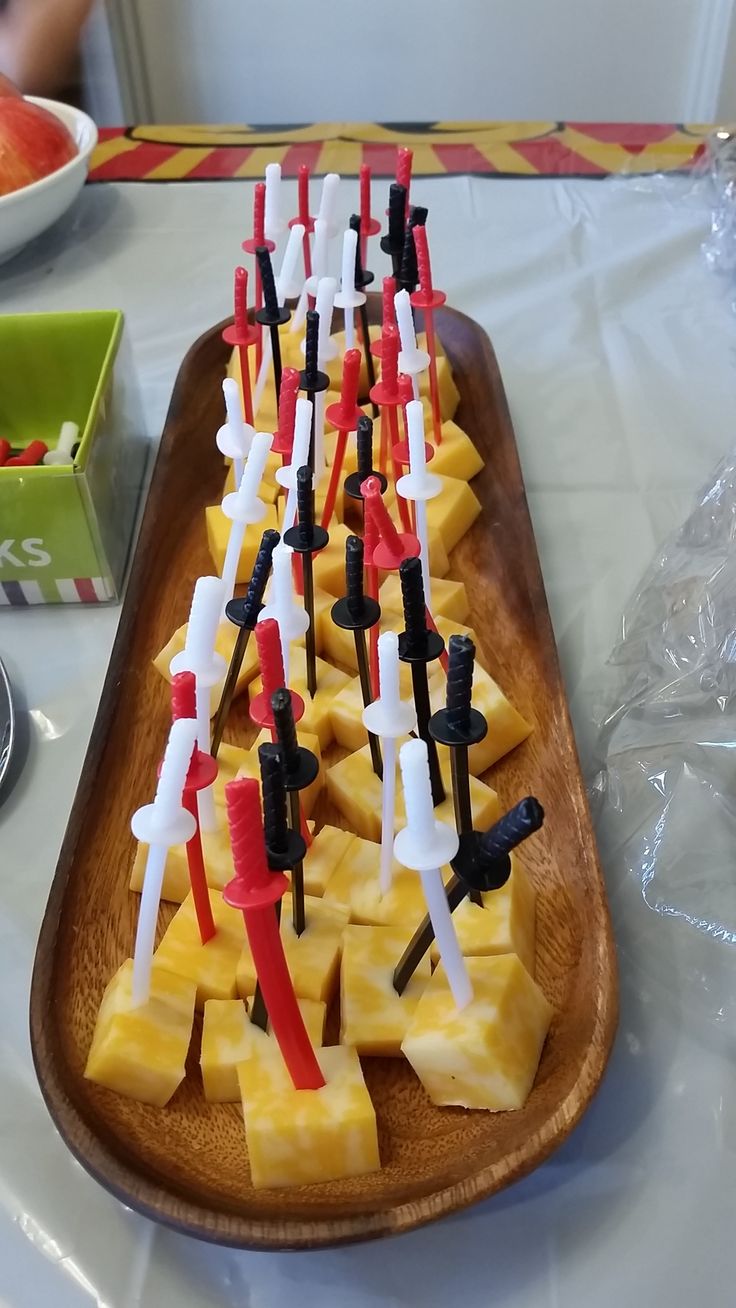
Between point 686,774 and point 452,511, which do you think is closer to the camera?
point 686,774

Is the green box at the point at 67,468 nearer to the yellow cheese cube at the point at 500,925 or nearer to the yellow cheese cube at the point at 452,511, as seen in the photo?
the yellow cheese cube at the point at 452,511

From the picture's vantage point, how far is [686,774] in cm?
58

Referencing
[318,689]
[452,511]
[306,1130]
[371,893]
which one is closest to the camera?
[306,1130]

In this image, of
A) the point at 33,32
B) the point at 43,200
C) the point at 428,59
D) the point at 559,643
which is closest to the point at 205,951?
the point at 559,643

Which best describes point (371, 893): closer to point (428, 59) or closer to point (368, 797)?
point (368, 797)

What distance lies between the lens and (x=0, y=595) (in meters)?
0.75

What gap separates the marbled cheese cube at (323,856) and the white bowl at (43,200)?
0.80 meters

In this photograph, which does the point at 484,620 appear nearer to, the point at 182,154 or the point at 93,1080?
the point at 93,1080

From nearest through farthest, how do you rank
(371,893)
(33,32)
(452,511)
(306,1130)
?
(306,1130)
(371,893)
(452,511)
(33,32)

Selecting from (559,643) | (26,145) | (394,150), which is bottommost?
(559,643)

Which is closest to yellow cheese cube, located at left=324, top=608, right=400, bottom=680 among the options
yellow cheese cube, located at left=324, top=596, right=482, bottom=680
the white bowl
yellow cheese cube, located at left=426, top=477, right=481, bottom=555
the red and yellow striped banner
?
yellow cheese cube, located at left=324, top=596, right=482, bottom=680

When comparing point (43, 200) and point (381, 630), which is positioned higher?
point (43, 200)

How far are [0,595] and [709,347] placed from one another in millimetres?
743

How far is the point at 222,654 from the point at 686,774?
312 mm
